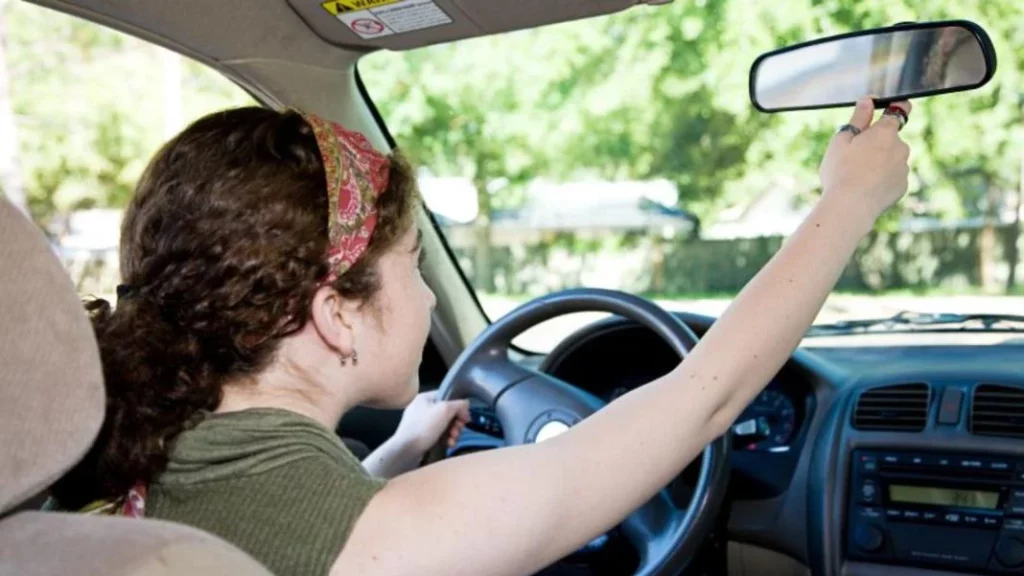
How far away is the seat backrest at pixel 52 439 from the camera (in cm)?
113

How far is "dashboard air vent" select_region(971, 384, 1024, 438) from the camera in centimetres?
288

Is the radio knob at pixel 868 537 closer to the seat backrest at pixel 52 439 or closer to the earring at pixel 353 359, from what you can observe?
the earring at pixel 353 359

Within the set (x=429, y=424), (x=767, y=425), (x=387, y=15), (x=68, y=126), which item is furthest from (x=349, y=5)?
(x=68, y=126)

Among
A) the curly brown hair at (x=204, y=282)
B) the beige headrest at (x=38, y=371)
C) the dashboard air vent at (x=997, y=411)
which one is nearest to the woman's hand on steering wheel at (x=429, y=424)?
the curly brown hair at (x=204, y=282)

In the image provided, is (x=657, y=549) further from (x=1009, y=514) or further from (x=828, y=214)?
(x=828, y=214)

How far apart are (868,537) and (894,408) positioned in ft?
1.09

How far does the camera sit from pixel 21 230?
1283 millimetres

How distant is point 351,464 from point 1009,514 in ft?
5.72

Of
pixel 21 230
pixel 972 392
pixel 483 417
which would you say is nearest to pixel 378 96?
pixel 483 417

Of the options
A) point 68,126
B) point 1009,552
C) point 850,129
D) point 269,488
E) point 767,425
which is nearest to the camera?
point 269,488

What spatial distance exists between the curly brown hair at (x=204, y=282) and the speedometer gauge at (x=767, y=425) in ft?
5.94

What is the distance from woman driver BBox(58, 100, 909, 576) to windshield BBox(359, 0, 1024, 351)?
104 centimetres

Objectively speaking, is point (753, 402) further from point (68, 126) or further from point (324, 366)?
point (68, 126)

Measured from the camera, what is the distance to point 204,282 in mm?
1703
